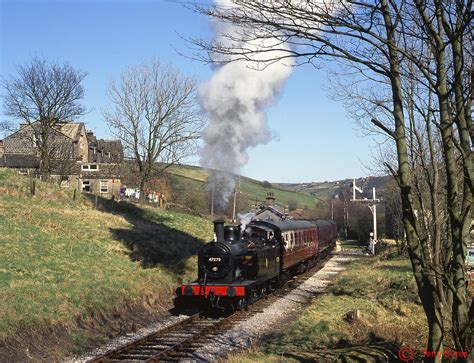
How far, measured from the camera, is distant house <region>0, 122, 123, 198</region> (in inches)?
2150

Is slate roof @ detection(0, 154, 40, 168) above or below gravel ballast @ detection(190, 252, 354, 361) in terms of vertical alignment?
above

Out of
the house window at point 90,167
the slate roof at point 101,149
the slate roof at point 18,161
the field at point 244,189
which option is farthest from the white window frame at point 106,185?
the slate roof at point 101,149

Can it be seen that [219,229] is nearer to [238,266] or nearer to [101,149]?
[238,266]

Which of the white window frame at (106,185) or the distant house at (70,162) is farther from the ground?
the distant house at (70,162)

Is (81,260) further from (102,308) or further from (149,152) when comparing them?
(149,152)

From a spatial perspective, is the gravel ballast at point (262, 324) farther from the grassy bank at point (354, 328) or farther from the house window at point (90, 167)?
the house window at point (90, 167)

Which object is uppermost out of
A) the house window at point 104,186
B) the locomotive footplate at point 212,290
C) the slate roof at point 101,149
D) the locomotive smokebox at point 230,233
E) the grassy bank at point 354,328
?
the slate roof at point 101,149

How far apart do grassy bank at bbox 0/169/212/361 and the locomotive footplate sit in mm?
1439

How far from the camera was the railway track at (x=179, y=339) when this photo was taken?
11.8 m

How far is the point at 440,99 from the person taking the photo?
6.95 metres

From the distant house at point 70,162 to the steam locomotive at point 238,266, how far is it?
3235 centimetres

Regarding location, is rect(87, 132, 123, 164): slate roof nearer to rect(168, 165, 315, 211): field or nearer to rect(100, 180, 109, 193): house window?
rect(168, 165, 315, 211): field

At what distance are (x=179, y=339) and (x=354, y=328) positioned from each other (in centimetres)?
452

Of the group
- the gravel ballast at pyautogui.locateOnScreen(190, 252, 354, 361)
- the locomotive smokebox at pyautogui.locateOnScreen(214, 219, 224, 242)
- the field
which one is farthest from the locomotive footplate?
the field
